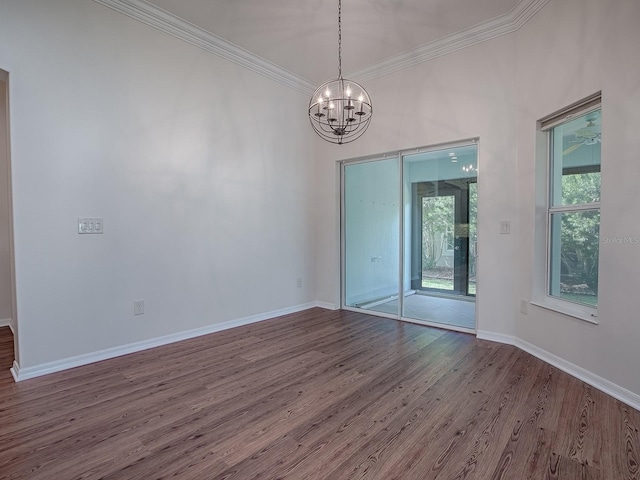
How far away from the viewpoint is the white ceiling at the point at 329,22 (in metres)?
3.14

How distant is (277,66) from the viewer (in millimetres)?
4320

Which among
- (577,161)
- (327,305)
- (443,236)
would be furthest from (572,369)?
(327,305)

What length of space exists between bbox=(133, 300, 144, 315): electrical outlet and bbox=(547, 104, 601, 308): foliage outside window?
3.90m

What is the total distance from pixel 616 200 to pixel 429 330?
7.21ft

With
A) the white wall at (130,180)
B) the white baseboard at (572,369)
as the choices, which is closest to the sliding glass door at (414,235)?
the white baseboard at (572,369)

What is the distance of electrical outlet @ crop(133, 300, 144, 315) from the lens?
10.5ft

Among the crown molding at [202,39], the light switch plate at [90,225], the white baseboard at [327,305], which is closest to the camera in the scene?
the light switch plate at [90,225]

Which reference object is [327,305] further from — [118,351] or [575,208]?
[575,208]

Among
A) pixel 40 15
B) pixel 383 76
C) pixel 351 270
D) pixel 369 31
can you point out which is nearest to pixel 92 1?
pixel 40 15

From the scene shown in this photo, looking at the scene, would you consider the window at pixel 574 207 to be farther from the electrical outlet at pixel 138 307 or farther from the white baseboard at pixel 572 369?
the electrical outlet at pixel 138 307

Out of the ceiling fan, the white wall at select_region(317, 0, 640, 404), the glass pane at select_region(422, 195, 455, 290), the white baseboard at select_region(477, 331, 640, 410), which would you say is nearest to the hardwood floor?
the white baseboard at select_region(477, 331, 640, 410)

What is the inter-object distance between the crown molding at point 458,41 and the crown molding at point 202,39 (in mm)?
913

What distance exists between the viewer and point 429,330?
3.90 meters

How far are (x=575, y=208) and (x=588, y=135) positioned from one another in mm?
600
